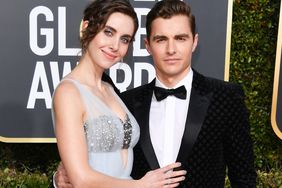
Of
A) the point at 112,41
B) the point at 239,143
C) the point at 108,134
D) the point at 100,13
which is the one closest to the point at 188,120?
the point at 239,143

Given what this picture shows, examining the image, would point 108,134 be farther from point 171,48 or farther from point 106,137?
point 171,48

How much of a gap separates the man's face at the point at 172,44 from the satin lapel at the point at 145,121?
6.2 inches

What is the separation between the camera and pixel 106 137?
6.02 feet

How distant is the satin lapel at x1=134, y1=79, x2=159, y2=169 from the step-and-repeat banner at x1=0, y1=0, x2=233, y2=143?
134cm

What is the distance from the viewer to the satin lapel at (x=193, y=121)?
188cm

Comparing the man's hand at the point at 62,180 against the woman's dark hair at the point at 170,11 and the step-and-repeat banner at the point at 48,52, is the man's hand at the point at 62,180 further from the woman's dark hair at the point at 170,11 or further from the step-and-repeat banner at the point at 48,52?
the step-and-repeat banner at the point at 48,52

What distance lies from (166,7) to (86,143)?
690 mm

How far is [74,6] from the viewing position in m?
3.40

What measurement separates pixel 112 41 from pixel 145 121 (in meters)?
0.39

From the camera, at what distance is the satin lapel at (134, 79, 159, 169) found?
6.28 ft

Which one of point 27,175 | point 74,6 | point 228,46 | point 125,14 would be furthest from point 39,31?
point 125,14

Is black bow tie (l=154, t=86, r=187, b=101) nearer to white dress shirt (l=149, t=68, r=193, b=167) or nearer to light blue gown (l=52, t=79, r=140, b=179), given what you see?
white dress shirt (l=149, t=68, r=193, b=167)

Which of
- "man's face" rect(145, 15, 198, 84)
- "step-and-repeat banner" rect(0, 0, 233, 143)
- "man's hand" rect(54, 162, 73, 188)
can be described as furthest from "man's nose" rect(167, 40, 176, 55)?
"step-and-repeat banner" rect(0, 0, 233, 143)

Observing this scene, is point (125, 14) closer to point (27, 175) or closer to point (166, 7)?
point (166, 7)
